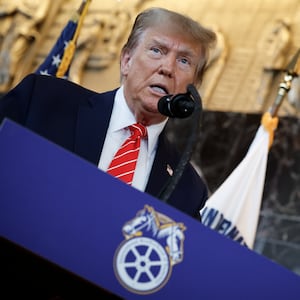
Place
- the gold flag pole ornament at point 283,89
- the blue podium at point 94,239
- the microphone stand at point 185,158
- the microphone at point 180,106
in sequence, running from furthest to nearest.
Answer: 1. the gold flag pole ornament at point 283,89
2. the microphone at point 180,106
3. the microphone stand at point 185,158
4. the blue podium at point 94,239

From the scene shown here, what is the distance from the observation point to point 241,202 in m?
5.05

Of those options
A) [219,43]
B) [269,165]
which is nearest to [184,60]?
[269,165]

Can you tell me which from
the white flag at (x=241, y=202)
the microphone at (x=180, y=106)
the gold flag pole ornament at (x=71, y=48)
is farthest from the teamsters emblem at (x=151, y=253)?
the gold flag pole ornament at (x=71, y=48)

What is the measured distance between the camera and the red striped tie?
86.4 inches

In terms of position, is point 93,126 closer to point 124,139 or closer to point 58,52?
point 124,139

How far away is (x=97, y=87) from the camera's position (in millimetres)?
8617

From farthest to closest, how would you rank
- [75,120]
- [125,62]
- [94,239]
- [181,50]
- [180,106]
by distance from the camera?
[125,62] < [181,50] < [75,120] < [180,106] < [94,239]

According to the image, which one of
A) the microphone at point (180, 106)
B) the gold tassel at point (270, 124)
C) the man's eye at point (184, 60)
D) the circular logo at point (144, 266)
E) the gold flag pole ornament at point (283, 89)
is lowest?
the circular logo at point (144, 266)

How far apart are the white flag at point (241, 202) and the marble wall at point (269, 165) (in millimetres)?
1159

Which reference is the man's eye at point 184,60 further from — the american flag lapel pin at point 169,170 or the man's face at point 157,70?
the american flag lapel pin at point 169,170

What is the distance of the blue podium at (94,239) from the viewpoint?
A: 1393mm

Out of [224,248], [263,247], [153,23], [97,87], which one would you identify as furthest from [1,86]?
[224,248]

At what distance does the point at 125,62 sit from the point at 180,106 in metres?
0.61

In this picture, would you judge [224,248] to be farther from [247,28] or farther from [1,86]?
[1,86]
